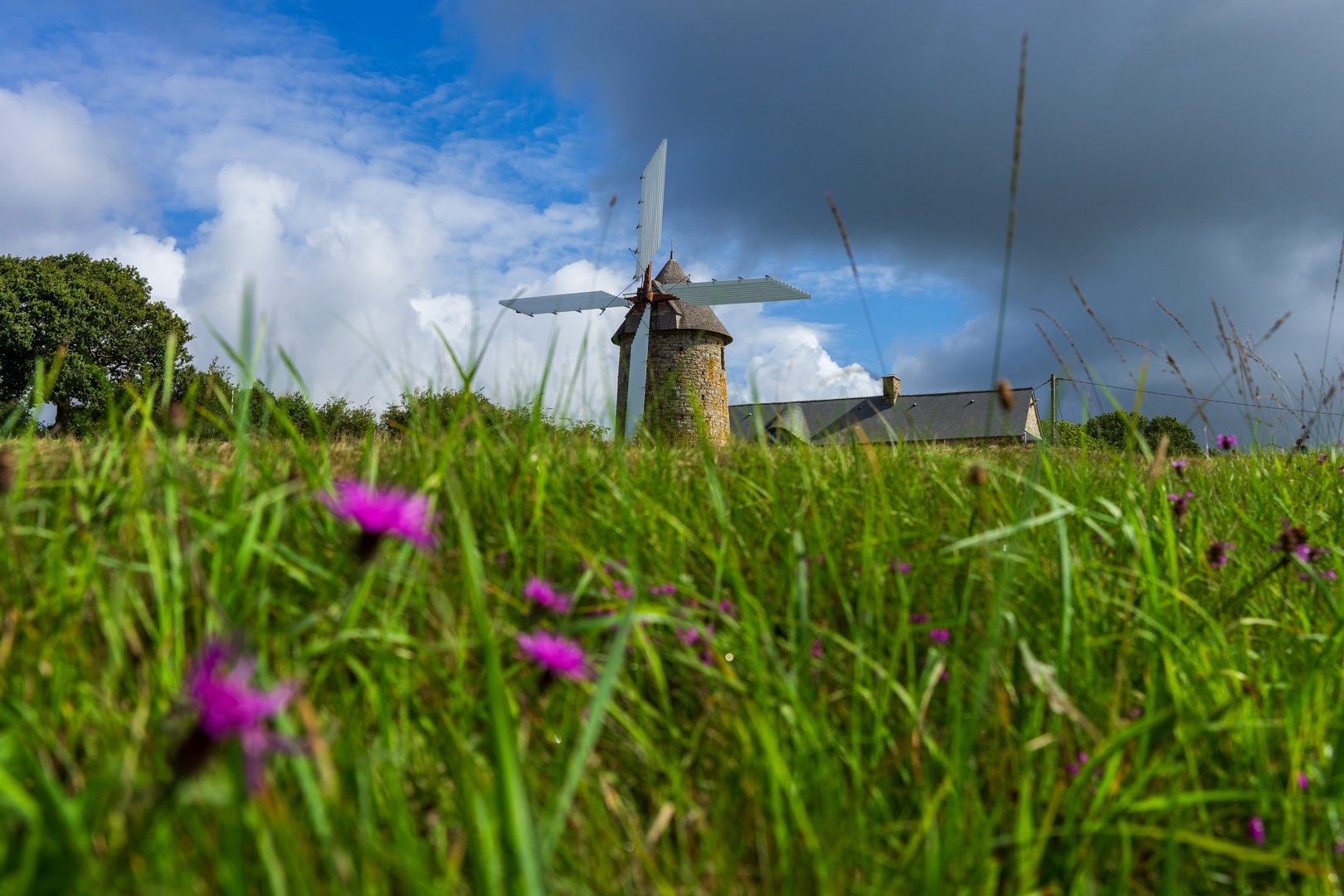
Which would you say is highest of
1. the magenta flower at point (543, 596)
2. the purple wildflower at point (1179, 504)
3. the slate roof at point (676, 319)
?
the slate roof at point (676, 319)

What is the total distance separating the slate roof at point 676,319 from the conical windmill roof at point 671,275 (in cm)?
115

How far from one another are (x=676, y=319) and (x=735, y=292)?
2.38 m

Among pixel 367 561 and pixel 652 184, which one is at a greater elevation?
pixel 652 184

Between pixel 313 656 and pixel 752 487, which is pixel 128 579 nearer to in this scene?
pixel 313 656

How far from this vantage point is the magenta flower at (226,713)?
73cm

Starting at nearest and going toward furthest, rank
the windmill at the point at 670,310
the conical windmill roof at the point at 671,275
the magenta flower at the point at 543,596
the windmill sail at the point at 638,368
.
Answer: the magenta flower at the point at 543,596, the windmill sail at the point at 638,368, the windmill at the point at 670,310, the conical windmill roof at the point at 671,275

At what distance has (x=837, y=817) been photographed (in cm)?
147

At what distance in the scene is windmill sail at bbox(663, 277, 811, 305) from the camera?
27.7 meters

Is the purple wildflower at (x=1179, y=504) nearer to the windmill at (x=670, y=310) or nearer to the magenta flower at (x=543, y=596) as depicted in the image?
the magenta flower at (x=543, y=596)

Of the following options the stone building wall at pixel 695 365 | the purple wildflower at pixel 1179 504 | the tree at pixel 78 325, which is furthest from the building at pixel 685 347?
the purple wildflower at pixel 1179 504

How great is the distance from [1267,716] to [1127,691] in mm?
295

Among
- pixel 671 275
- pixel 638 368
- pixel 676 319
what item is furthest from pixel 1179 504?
pixel 671 275

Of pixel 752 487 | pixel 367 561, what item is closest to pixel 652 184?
pixel 752 487

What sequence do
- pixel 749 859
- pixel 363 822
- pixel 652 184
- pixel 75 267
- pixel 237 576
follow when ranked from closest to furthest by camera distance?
pixel 363 822, pixel 749 859, pixel 237 576, pixel 652 184, pixel 75 267
